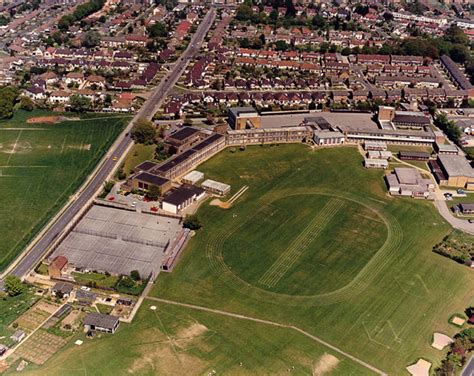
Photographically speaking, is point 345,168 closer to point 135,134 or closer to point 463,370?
point 135,134

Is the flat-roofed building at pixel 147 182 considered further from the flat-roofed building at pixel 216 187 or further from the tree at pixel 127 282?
the tree at pixel 127 282

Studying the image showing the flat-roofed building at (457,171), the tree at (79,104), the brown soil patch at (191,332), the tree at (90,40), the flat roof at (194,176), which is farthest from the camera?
the tree at (90,40)

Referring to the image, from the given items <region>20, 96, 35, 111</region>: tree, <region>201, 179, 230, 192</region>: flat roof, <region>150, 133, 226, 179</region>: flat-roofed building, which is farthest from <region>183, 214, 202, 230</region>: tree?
<region>20, 96, 35, 111</region>: tree

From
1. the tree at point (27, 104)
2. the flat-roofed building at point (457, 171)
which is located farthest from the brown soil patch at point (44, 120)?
the flat-roofed building at point (457, 171)

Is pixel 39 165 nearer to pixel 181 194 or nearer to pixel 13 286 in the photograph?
pixel 181 194

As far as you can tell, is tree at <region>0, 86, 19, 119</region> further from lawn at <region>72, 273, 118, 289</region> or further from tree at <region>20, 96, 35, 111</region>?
lawn at <region>72, 273, 118, 289</region>

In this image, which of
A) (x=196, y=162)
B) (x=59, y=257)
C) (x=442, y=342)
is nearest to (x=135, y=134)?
(x=196, y=162)
